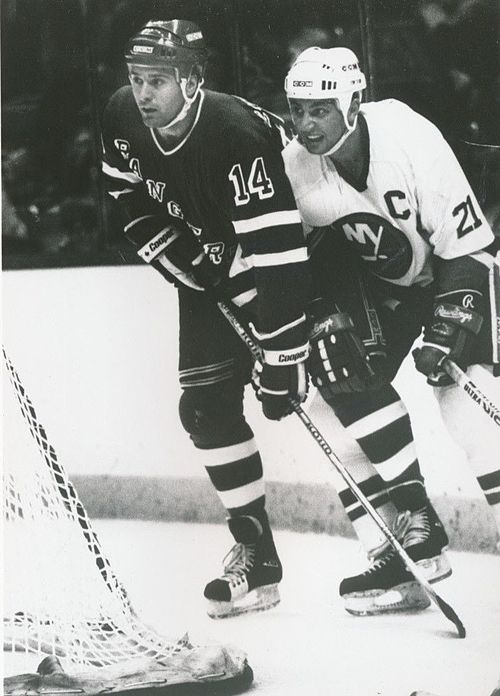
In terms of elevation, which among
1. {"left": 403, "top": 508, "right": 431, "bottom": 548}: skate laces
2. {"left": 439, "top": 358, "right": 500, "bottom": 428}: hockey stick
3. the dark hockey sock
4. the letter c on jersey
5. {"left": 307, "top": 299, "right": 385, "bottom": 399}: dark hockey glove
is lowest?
{"left": 403, "top": 508, "right": 431, "bottom": 548}: skate laces

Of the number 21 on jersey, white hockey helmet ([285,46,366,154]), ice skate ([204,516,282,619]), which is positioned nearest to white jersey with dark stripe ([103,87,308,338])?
the number 21 on jersey

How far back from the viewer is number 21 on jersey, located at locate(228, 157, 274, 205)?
263cm

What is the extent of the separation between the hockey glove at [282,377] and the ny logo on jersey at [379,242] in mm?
253

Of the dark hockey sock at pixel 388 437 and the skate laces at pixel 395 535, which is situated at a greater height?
the dark hockey sock at pixel 388 437

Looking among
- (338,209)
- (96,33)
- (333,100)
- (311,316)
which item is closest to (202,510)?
(311,316)

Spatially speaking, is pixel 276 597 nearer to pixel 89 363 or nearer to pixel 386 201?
pixel 89 363

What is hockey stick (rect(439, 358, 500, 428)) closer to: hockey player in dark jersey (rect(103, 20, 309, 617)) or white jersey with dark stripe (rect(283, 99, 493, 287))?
white jersey with dark stripe (rect(283, 99, 493, 287))

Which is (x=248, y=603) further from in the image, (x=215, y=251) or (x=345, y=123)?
(x=345, y=123)

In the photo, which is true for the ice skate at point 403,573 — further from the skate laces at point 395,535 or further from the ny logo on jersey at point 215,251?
the ny logo on jersey at point 215,251

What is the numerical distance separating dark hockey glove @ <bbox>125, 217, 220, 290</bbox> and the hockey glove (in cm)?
24

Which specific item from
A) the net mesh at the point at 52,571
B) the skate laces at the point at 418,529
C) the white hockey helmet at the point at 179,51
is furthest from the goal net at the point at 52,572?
the white hockey helmet at the point at 179,51

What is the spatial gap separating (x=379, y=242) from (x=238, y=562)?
3.11 ft

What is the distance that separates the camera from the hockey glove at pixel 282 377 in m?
2.67

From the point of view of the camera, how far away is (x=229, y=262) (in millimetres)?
2717
